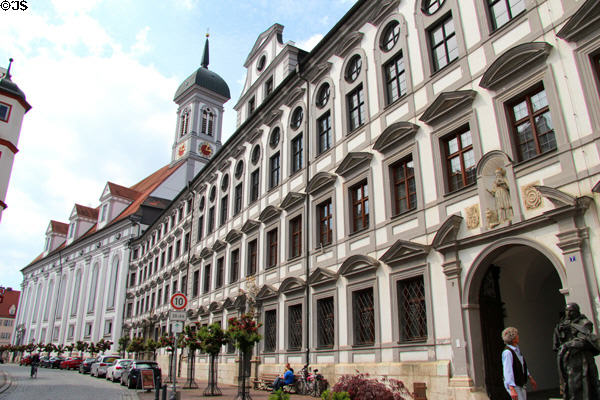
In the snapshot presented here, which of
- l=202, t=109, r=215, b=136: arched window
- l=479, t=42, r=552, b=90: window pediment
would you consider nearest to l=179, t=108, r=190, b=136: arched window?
l=202, t=109, r=215, b=136: arched window

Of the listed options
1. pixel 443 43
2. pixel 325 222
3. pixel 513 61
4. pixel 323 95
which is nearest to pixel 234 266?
pixel 325 222

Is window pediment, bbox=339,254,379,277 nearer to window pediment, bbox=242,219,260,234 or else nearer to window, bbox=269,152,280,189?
window, bbox=269,152,280,189

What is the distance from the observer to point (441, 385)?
1185cm

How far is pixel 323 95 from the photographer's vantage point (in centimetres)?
2033

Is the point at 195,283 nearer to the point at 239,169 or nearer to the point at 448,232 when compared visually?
the point at 239,169

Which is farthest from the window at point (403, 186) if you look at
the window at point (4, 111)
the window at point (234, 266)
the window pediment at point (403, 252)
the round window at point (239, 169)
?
the window at point (4, 111)

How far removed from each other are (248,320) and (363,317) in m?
3.90

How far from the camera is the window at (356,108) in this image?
17547 mm

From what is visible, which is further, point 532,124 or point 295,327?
point 295,327

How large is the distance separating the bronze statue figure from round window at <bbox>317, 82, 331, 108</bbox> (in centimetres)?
1448

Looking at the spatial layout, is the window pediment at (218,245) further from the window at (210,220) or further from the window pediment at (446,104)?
the window pediment at (446,104)

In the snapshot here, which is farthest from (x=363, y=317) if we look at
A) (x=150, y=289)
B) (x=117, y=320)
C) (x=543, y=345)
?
(x=117, y=320)

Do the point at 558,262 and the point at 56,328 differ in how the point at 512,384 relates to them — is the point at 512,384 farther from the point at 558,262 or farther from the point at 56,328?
the point at 56,328

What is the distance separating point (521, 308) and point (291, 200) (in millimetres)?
10458
